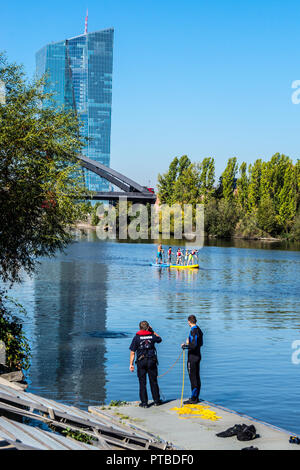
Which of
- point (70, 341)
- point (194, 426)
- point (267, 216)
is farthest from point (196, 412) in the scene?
point (267, 216)

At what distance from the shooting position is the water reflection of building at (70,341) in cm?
1716

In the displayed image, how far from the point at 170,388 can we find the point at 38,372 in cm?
431

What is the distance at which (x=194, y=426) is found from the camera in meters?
11.9

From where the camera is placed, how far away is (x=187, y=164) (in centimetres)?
15412

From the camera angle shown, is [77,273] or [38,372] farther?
[77,273]

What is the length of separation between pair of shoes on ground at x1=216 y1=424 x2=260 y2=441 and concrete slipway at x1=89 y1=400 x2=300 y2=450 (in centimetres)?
8

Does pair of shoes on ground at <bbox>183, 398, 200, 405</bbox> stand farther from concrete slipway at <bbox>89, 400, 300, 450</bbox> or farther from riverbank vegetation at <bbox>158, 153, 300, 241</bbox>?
riverbank vegetation at <bbox>158, 153, 300, 241</bbox>

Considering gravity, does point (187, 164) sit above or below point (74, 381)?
above

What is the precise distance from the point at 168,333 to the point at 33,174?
410 inches

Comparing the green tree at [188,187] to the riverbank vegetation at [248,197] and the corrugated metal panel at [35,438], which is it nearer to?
the riverbank vegetation at [248,197]

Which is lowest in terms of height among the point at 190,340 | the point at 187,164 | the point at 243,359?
the point at 243,359

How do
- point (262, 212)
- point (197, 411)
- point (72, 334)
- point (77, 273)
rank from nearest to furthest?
point (197, 411) < point (72, 334) < point (77, 273) < point (262, 212)

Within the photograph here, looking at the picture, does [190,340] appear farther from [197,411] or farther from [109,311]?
[109,311]

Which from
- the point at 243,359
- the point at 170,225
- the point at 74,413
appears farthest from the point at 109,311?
the point at 170,225
